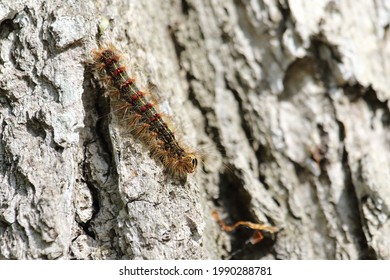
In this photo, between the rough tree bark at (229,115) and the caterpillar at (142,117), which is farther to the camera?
the caterpillar at (142,117)

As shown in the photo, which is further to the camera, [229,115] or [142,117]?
[229,115]

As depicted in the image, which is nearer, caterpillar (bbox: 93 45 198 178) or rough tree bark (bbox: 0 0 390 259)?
rough tree bark (bbox: 0 0 390 259)

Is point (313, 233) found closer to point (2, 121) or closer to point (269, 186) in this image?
point (269, 186)

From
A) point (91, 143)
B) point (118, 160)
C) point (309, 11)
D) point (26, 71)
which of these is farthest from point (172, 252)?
point (309, 11)

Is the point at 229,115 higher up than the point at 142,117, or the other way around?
the point at 229,115
